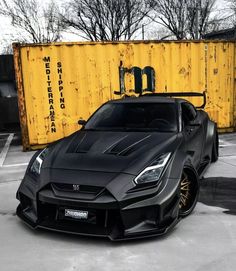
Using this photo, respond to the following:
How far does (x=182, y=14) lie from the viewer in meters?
35.2

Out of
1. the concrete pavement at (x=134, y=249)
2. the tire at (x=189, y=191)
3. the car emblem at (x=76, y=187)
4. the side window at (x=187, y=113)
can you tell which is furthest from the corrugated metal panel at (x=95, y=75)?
the car emblem at (x=76, y=187)

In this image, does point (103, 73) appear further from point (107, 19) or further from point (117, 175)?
point (107, 19)

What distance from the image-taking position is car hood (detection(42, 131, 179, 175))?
398 centimetres

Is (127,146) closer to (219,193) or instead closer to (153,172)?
(153,172)

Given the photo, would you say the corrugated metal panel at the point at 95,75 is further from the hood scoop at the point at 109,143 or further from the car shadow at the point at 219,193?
the hood scoop at the point at 109,143

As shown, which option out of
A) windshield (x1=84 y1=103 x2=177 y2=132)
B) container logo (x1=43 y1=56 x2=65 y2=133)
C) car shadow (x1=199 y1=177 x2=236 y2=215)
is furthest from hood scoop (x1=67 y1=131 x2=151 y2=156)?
container logo (x1=43 y1=56 x2=65 y2=133)

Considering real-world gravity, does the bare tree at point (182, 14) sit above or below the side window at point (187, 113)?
above

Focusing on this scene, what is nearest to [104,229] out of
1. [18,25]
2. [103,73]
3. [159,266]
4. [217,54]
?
[159,266]

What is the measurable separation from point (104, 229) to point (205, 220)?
53.2 inches

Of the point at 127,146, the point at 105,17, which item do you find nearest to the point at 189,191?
the point at 127,146

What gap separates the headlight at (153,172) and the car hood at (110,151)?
0.05 meters

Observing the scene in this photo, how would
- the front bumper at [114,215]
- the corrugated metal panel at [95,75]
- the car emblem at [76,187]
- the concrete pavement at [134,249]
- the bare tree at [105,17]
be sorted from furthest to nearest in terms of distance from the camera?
the bare tree at [105,17] → the corrugated metal panel at [95,75] → the car emblem at [76,187] → the front bumper at [114,215] → the concrete pavement at [134,249]

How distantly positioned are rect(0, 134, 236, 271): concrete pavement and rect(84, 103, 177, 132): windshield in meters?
1.23

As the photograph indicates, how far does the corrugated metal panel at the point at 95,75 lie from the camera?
9172mm
